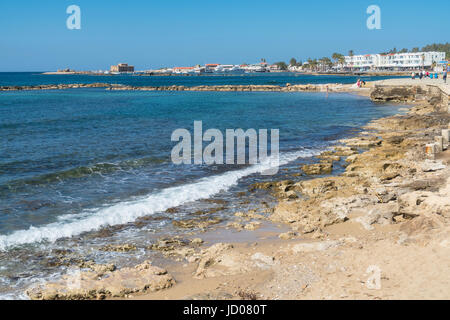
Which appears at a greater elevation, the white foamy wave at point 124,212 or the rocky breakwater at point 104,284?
the white foamy wave at point 124,212

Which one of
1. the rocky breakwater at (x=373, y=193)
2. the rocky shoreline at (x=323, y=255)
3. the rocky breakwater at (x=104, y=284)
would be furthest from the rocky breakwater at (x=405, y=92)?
the rocky breakwater at (x=104, y=284)

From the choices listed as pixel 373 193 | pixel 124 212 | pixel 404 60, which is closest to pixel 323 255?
pixel 373 193

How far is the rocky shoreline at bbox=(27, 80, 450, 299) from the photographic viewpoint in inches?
275

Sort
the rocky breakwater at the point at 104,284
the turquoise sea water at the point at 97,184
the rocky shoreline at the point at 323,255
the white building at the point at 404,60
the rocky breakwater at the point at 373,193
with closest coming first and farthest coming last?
the rocky shoreline at the point at 323,255, the rocky breakwater at the point at 104,284, the turquoise sea water at the point at 97,184, the rocky breakwater at the point at 373,193, the white building at the point at 404,60

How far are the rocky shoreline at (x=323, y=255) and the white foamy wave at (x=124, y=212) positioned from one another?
2.28 meters

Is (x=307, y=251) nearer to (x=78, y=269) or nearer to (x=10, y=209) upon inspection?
(x=78, y=269)

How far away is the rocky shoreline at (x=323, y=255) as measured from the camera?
6.99 metres

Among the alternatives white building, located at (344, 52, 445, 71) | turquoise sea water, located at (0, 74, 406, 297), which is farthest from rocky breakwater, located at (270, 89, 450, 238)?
white building, located at (344, 52, 445, 71)

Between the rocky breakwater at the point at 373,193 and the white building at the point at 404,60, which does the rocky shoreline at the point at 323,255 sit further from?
the white building at the point at 404,60

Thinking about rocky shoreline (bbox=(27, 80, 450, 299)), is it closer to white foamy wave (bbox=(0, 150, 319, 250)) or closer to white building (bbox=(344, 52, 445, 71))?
white foamy wave (bbox=(0, 150, 319, 250))

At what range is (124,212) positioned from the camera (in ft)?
39.7

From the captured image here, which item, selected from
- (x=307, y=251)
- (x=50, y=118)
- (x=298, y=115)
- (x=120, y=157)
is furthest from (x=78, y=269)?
(x=298, y=115)

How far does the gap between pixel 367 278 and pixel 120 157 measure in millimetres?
14802

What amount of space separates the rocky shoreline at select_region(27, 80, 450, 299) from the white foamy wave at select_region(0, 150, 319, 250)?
7.48 ft
